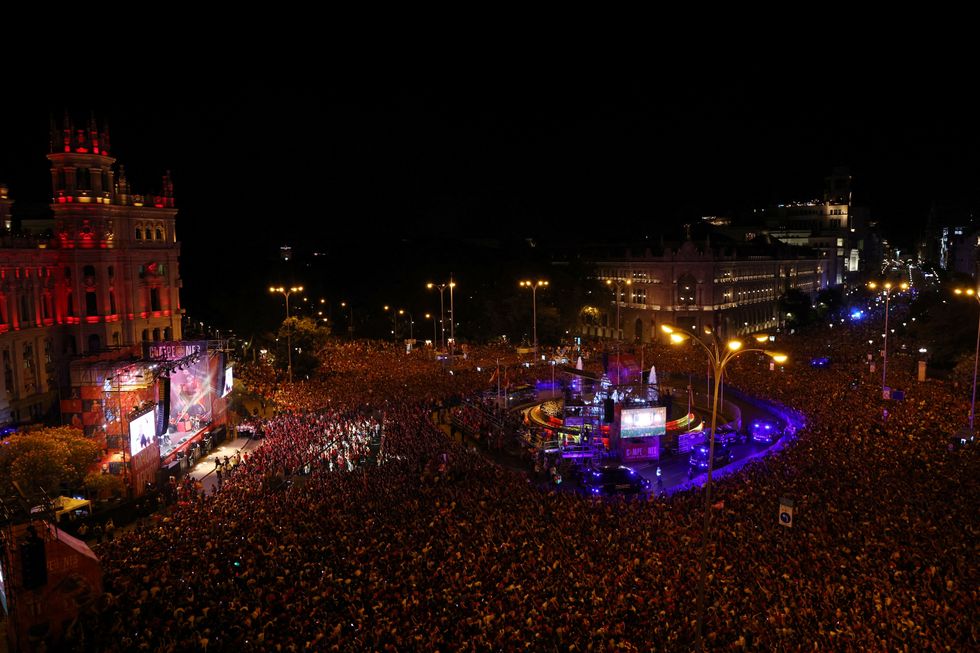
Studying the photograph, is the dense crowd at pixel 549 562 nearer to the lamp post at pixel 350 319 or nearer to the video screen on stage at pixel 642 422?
the video screen on stage at pixel 642 422

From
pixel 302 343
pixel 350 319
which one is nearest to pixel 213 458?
pixel 302 343

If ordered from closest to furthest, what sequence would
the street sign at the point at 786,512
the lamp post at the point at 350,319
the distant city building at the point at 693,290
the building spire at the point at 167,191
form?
the street sign at the point at 786,512 < the building spire at the point at 167,191 < the lamp post at the point at 350,319 < the distant city building at the point at 693,290

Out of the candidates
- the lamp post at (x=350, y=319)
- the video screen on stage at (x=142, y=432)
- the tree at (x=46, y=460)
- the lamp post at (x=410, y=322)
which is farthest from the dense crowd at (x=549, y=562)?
the lamp post at (x=350, y=319)

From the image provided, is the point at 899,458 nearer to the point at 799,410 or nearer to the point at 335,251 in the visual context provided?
the point at 799,410

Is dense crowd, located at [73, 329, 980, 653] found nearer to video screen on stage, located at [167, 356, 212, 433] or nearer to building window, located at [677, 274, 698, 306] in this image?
video screen on stage, located at [167, 356, 212, 433]

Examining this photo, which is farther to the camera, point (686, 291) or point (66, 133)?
point (686, 291)

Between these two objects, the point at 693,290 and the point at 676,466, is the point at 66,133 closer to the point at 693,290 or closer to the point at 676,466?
the point at 676,466

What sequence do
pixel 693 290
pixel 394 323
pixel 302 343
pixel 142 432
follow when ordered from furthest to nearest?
pixel 693 290 < pixel 394 323 < pixel 302 343 < pixel 142 432

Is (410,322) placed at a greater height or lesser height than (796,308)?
greater
